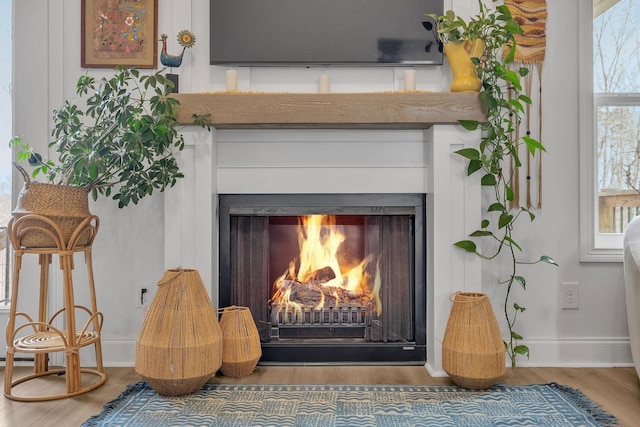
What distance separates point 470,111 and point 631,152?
1006mm

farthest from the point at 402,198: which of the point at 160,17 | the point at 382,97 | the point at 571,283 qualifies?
the point at 160,17

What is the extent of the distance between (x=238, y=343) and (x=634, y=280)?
1641 mm

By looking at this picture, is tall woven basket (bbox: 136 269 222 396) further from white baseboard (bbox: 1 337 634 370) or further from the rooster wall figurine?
the rooster wall figurine

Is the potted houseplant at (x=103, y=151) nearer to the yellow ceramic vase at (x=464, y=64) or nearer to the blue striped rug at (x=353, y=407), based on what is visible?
the blue striped rug at (x=353, y=407)

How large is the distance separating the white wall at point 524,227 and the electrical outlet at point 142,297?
0.09 ft

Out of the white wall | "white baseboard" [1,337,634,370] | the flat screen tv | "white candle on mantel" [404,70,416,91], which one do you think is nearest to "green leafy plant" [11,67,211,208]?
the white wall

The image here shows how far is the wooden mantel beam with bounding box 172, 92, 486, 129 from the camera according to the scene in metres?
2.37

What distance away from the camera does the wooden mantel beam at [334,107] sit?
7.78 feet

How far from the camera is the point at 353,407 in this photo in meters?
2.00

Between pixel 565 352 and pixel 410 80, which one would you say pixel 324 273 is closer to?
pixel 410 80

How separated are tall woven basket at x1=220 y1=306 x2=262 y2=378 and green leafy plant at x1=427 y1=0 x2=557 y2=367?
3.29ft

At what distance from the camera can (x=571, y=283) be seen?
8.64 ft

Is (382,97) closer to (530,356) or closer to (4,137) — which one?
(530,356)

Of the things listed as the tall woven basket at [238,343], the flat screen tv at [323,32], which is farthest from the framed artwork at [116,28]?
the tall woven basket at [238,343]
